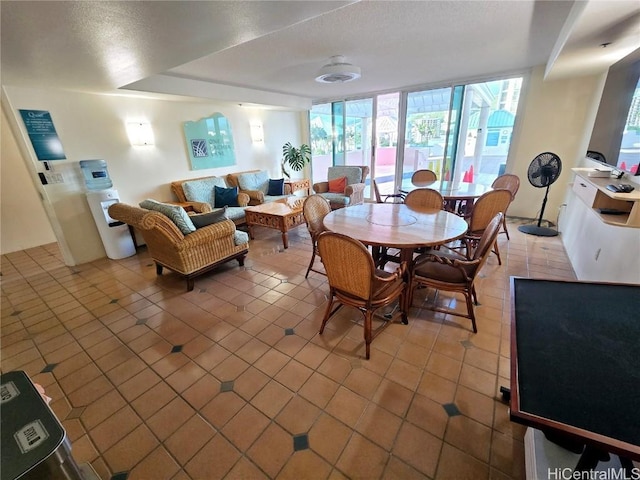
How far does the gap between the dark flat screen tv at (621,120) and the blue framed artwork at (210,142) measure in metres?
5.39

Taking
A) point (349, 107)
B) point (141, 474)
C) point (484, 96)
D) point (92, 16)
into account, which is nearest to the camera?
point (141, 474)

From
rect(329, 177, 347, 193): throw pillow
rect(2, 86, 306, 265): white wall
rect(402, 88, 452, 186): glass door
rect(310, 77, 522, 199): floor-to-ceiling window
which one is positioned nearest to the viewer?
rect(2, 86, 306, 265): white wall

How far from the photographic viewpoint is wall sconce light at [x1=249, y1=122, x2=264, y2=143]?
5.68m

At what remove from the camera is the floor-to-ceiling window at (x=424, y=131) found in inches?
181

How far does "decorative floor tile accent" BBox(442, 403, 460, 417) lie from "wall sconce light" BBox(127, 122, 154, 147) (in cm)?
492

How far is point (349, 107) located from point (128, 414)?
20.7ft

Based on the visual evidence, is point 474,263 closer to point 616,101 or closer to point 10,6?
point 616,101

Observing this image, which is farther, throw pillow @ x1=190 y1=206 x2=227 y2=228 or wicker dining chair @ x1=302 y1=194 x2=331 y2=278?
throw pillow @ x1=190 y1=206 x2=227 y2=228

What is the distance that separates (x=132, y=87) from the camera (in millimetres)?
3357

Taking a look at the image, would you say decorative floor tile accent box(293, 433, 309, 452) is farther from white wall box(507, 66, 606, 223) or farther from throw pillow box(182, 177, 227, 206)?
white wall box(507, 66, 606, 223)

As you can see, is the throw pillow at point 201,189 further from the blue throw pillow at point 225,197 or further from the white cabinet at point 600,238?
the white cabinet at point 600,238

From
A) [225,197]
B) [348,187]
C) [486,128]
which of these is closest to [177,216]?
[225,197]

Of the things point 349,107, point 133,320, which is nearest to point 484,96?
point 349,107

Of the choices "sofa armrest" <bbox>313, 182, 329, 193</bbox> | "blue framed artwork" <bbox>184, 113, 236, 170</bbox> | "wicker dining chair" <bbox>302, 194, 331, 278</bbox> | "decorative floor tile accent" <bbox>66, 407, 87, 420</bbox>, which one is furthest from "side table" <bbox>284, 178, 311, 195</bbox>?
"decorative floor tile accent" <bbox>66, 407, 87, 420</bbox>
